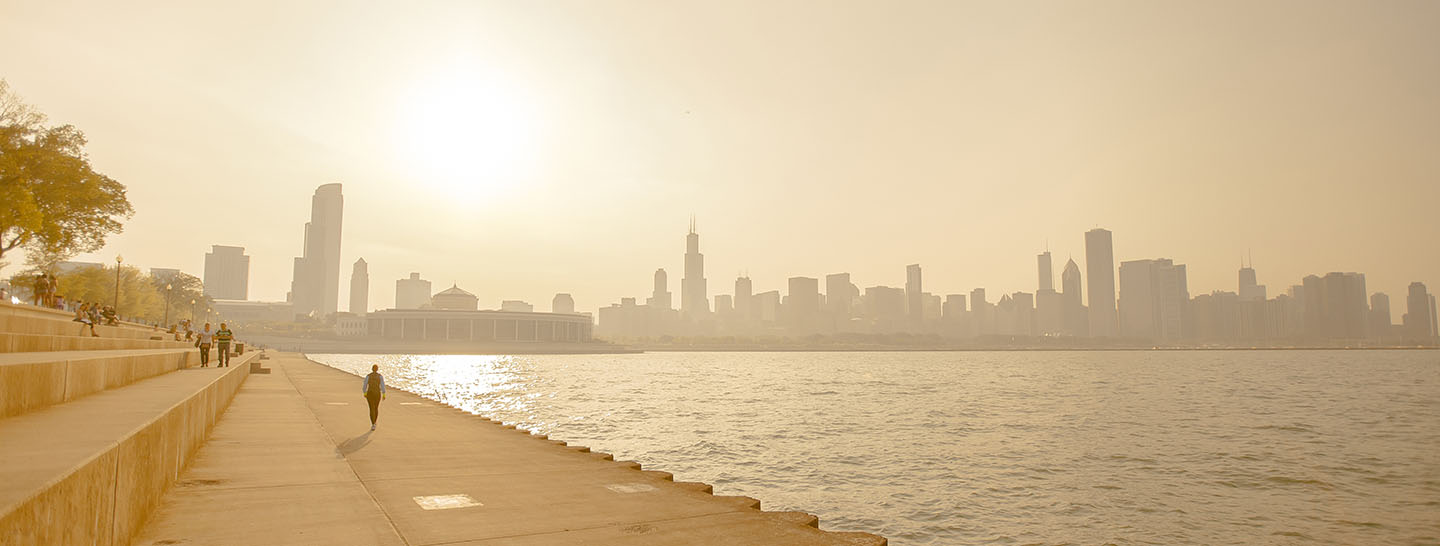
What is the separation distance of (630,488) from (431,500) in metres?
3.73

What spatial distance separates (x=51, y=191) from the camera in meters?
35.4

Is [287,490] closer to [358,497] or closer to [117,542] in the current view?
[358,497]

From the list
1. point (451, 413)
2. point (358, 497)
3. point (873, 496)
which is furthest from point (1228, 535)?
point (451, 413)

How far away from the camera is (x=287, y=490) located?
12969mm

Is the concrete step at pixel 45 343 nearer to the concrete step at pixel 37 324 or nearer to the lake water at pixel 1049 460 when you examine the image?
the concrete step at pixel 37 324

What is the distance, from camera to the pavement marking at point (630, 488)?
1437 cm

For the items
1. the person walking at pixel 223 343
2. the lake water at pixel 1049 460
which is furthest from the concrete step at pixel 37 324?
the lake water at pixel 1049 460

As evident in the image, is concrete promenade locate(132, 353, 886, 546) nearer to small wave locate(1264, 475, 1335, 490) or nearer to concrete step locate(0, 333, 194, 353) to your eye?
concrete step locate(0, 333, 194, 353)

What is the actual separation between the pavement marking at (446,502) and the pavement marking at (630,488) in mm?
2766

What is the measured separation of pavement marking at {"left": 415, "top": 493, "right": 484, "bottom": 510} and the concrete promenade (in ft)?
0.12

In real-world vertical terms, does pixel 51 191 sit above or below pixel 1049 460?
above

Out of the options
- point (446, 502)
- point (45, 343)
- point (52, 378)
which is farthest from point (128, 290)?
point (446, 502)

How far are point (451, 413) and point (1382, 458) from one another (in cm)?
4349

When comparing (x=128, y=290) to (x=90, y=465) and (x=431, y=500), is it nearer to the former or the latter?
(x=431, y=500)
